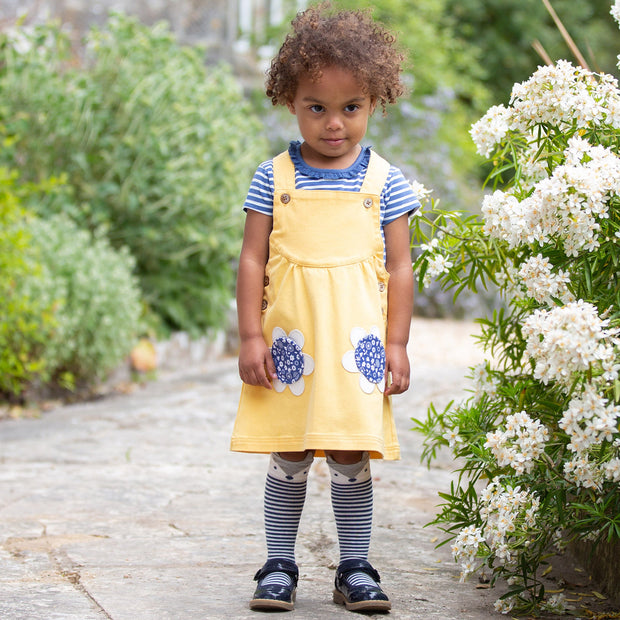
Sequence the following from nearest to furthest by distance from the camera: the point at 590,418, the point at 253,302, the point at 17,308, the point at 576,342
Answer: the point at 576,342, the point at 590,418, the point at 253,302, the point at 17,308

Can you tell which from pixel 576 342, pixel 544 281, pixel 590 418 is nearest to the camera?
pixel 576 342

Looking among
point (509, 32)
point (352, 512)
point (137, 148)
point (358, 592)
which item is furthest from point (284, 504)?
point (509, 32)

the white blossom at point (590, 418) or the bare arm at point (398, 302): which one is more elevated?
the bare arm at point (398, 302)

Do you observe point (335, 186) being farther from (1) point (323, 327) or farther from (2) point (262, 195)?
(1) point (323, 327)

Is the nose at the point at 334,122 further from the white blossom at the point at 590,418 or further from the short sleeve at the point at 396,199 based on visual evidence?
the white blossom at the point at 590,418

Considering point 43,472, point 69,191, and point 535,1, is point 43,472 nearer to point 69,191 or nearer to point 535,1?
point 69,191

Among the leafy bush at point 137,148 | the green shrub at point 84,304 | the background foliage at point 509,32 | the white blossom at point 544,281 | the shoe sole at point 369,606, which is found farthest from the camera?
the background foliage at point 509,32

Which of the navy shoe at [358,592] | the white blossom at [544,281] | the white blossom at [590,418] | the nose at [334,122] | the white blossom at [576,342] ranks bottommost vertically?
the navy shoe at [358,592]

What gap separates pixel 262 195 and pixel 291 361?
380 mm

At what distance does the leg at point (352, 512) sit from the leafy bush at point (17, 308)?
8.28ft

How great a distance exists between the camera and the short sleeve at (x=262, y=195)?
6.89 feet

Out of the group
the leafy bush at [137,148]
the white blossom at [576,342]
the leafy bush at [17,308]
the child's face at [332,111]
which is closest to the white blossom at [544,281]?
the white blossom at [576,342]

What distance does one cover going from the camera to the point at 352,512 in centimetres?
212

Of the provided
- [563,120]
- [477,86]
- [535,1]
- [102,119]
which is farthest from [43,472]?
[535,1]
